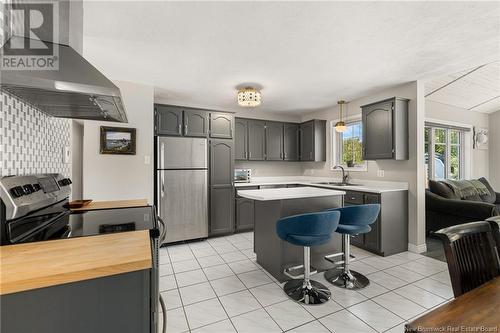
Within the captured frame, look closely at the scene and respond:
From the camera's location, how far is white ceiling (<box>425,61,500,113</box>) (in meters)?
3.65

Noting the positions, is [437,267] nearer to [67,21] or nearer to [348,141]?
[348,141]

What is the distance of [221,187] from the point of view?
4047 mm

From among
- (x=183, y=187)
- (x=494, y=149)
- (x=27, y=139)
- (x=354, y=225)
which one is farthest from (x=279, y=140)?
(x=494, y=149)

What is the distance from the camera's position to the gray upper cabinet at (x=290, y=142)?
510 cm

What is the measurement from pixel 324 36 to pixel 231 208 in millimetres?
2977

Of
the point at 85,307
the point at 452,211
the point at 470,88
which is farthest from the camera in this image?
the point at 470,88

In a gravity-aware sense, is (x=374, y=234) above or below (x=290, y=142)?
below

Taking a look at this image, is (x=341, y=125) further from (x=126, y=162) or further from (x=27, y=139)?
(x=27, y=139)

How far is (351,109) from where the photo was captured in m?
4.27

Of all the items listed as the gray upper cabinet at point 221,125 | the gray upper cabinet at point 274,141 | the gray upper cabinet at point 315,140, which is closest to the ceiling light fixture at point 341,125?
the gray upper cabinet at point 315,140

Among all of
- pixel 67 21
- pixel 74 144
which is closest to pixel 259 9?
pixel 67 21

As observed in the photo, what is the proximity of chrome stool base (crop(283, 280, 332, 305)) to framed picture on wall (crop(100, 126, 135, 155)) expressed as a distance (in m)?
2.66

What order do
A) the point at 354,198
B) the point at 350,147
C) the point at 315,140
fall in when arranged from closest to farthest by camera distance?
the point at 354,198 → the point at 350,147 → the point at 315,140

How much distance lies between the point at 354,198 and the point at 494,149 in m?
4.60
